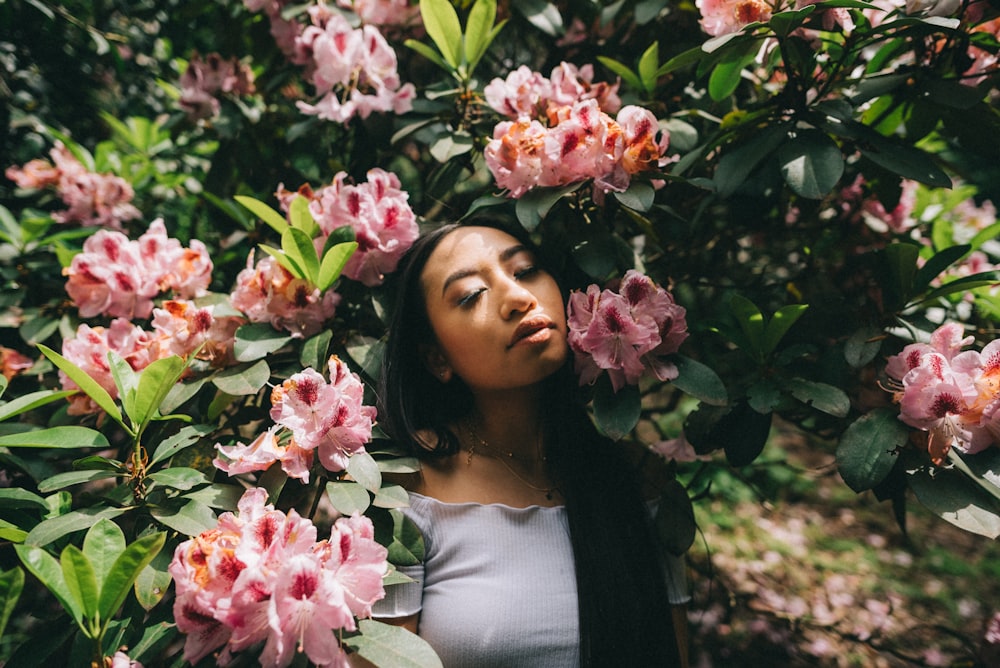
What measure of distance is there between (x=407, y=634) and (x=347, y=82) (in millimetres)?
1196

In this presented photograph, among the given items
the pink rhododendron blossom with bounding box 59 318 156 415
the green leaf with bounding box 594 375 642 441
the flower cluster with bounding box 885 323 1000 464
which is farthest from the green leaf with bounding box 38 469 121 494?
the flower cluster with bounding box 885 323 1000 464

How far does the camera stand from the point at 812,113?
1.16 metres

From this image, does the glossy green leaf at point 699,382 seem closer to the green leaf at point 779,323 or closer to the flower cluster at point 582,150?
the green leaf at point 779,323

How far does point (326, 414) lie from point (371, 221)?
44 cm

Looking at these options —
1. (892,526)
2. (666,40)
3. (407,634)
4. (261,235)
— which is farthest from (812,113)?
(892,526)

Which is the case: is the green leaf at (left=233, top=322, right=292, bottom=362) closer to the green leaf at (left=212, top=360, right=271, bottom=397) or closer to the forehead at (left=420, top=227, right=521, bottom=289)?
the green leaf at (left=212, top=360, right=271, bottom=397)

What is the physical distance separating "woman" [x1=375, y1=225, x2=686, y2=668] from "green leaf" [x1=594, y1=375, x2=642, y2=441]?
0.34ft

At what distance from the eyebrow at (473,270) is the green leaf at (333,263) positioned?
0.63 feet

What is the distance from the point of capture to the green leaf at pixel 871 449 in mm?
969

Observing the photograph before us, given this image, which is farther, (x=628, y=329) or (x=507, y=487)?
(x=507, y=487)

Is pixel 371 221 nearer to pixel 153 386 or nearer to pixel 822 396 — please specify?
pixel 153 386

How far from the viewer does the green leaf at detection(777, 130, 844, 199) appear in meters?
1.05

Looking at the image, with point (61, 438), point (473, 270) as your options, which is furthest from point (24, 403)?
point (473, 270)

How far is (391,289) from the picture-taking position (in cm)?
126
